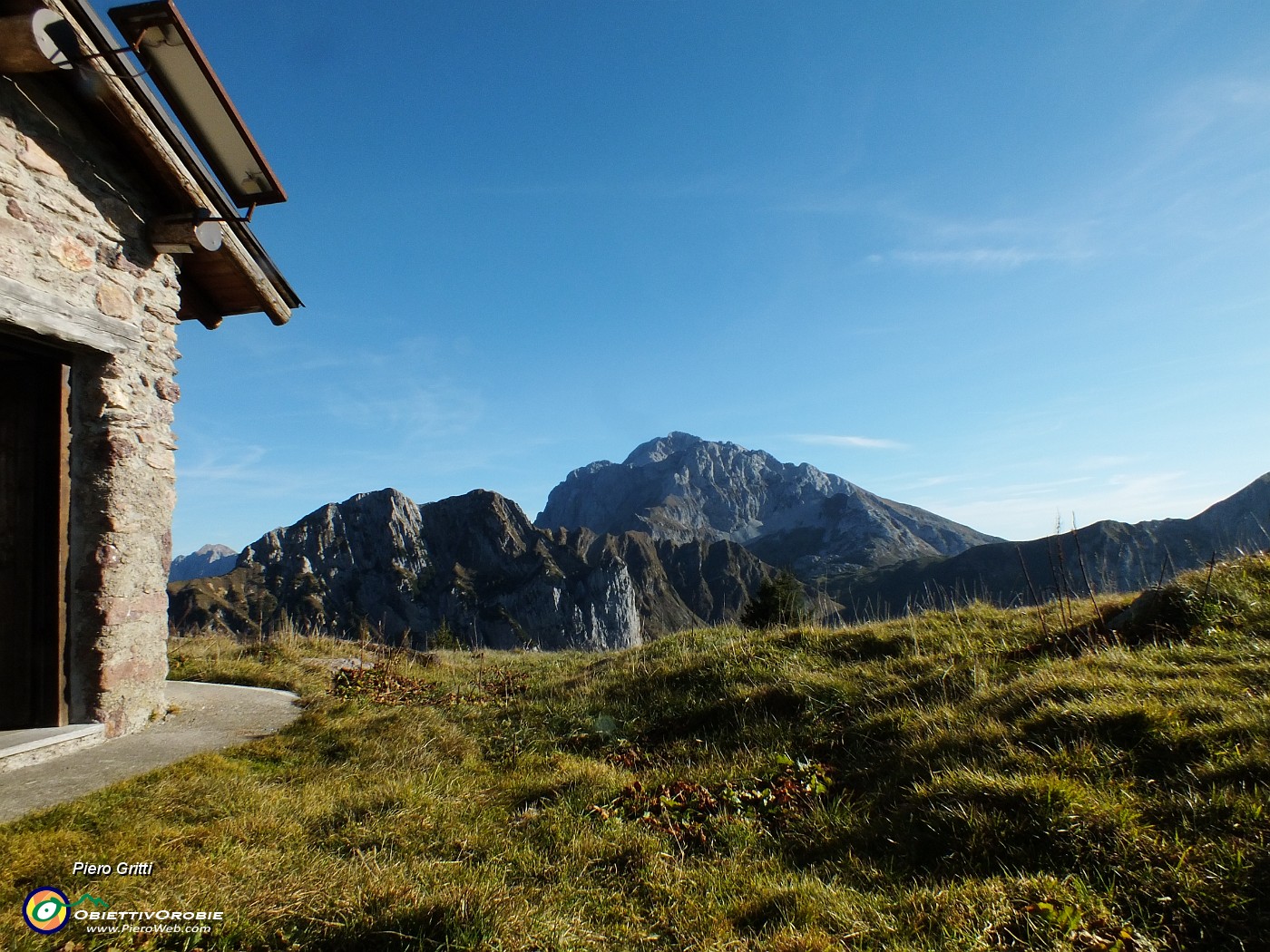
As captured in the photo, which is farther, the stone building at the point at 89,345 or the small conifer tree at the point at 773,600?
the small conifer tree at the point at 773,600

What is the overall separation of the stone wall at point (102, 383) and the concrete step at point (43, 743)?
180 millimetres

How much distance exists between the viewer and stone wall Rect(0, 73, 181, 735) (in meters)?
5.46

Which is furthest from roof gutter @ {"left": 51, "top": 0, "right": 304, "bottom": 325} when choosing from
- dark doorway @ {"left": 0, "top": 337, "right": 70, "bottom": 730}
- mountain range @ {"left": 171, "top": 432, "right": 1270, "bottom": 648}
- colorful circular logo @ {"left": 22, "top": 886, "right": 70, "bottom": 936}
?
mountain range @ {"left": 171, "top": 432, "right": 1270, "bottom": 648}

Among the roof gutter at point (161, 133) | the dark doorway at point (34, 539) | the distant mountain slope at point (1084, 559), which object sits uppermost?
the roof gutter at point (161, 133)

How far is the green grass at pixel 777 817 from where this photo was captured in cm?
291

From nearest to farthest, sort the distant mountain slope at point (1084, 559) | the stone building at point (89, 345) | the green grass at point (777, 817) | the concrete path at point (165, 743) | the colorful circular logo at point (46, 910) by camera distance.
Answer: the colorful circular logo at point (46, 910), the green grass at point (777, 817), the concrete path at point (165, 743), the stone building at point (89, 345), the distant mountain slope at point (1084, 559)

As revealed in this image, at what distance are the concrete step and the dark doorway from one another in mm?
238

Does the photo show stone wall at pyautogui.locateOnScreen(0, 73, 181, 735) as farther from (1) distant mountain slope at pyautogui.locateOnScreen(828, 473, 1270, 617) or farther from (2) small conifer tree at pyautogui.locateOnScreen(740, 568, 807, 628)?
(2) small conifer tree at pyautogui.locateOnScreen(740, 568, 807, 628)

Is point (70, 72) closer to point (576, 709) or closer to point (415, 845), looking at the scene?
point (415, 845)

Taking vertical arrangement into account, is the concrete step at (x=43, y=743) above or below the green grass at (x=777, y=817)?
above

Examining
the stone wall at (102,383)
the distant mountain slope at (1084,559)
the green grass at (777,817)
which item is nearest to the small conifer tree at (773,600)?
the distant mountain slope at (1084,559)

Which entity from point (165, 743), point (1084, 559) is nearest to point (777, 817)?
point (165, 743)

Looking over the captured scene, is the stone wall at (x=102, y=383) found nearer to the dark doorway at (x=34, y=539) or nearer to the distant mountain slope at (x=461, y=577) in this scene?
the dark doorway at (x=34, y=539)

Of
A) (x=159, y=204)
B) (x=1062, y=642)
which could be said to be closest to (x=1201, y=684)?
(x=1062, y=642)
